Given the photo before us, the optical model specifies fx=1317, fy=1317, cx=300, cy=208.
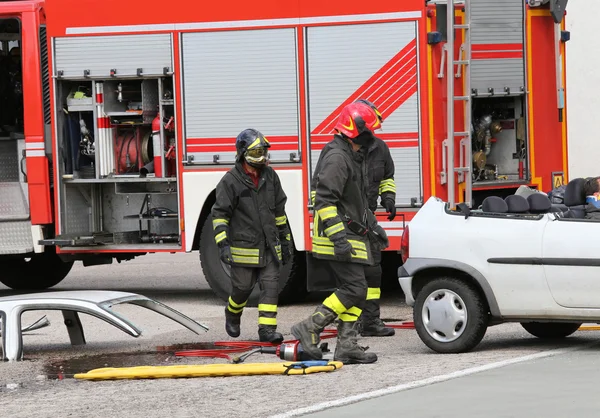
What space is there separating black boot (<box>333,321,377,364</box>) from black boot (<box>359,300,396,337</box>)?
1.50 metres

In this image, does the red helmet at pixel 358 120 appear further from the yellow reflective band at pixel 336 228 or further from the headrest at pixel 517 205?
the headrest at pixel 517 205

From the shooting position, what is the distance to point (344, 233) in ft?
27.8

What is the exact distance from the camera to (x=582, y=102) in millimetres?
19312

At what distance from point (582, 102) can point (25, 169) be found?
30.3 ft

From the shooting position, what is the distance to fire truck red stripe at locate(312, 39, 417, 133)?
11.7 meters

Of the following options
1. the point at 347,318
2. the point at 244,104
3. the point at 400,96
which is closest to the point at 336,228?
the point at 347,318

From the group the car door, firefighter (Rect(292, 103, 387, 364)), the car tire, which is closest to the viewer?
the car door

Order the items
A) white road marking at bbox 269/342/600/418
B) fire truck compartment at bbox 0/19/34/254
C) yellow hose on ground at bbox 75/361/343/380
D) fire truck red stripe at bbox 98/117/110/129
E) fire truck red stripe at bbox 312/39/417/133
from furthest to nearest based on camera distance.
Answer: fire truck compartment at bbox 0/19/34/254
fire truck red stripe at bbox 98/117/110/129
fire truck red stripe at bbox 312/39/417/133
yellow hose on ground at bbox 75/361/343/380
white road marking at bbox 269/342/600/418

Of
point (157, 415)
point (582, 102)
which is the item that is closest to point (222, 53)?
point (157, 415)

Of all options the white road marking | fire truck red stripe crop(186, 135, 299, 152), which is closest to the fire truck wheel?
fire truck red stripe crop(186, 135, 299, 152)

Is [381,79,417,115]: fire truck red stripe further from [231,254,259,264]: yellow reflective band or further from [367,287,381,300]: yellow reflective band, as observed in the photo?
[231,254,259,264]: yellow reflective band

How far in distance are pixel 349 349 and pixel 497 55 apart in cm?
476

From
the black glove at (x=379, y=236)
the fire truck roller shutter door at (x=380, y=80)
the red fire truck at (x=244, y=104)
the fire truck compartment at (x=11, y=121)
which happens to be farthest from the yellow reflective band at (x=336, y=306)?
the fire truck compartment at (x=11, y=121)

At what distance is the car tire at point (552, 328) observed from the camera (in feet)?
31.2
